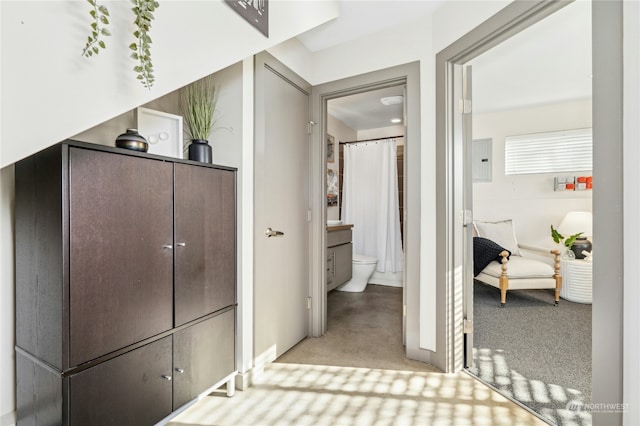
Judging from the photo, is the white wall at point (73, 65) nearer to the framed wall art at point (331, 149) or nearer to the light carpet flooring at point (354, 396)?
the light carpet flooring at point (354, 396)

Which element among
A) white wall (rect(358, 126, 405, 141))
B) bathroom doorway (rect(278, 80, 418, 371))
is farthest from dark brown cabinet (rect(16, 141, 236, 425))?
white wall (rect(358, 126, 405, 141))

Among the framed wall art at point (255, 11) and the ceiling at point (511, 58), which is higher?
the ceiling at point (511, 58)

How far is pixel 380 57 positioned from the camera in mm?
2281

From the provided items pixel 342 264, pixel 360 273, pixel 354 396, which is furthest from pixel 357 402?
pixel 360 273

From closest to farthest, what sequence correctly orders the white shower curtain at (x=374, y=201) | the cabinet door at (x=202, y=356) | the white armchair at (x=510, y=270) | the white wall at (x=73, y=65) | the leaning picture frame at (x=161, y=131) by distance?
the white wall at (x=73, y=65), the cabinet door at (x=202, y=356), the leaning picture frame at (x=161, y=131), the white armchair at (x=510, y=270), the white shower curtain at (x=374, y=201)

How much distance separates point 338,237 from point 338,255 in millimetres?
207

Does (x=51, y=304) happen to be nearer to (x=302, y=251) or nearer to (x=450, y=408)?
(x=302, y=251)

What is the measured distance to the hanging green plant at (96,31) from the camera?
910 millimetres

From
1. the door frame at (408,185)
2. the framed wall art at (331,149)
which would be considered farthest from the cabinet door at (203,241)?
the framed wall art at (331,149)

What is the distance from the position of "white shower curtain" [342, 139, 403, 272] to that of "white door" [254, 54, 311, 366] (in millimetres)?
1905

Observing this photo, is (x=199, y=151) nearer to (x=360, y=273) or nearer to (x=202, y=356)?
(x=202, y=356)

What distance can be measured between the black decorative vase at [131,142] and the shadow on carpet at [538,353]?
7.41 feet

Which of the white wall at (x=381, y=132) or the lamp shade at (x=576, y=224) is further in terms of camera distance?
the white wall at (x=381, y=132)

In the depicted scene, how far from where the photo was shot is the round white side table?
3262mm
